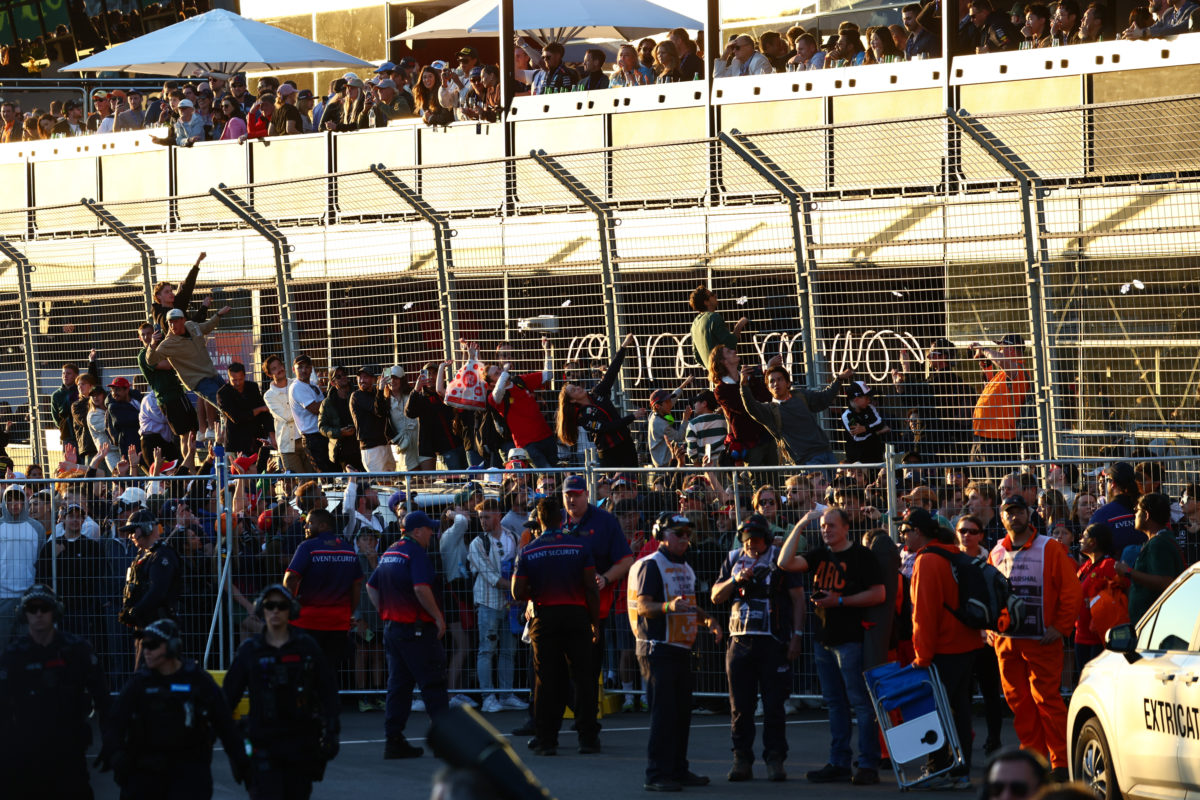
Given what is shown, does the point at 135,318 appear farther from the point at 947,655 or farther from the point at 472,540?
the point at 947,655

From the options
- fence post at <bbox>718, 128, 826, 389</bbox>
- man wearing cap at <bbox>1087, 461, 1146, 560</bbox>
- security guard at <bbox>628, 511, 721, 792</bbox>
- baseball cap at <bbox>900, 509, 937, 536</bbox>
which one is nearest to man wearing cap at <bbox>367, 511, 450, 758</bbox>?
security guard at <bbox>628, 511, 721, 792</bbox>

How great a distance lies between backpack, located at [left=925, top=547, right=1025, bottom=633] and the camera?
A: 1105 cm

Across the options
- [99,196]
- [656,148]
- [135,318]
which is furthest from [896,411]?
[99,196]

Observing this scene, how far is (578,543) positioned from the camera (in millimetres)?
12453

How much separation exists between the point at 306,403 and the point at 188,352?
166 centimetres

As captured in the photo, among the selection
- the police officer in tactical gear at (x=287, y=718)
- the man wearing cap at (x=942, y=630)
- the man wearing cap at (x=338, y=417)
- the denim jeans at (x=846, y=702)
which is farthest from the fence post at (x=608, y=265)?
the police officer in tactical gear at (x=287, y=718)

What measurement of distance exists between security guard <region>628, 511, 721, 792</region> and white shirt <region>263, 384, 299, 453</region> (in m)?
7.68

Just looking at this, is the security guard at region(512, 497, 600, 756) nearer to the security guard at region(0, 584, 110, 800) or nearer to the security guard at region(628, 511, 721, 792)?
the security guard at region(628, 511, 721, 792)

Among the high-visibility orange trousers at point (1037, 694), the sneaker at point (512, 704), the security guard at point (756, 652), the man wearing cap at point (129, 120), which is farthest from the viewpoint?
the man wearing cap at point (129, 120)

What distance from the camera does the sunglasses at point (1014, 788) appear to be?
5.61m

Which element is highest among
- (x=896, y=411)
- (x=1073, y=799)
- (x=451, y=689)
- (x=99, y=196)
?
(x=99, y=196)

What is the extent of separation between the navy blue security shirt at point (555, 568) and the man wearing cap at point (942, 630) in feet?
7.60

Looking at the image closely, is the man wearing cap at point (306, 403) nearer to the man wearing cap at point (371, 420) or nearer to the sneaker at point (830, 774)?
the man wearing cap at point (371, 420)

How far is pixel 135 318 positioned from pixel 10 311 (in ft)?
7.55
